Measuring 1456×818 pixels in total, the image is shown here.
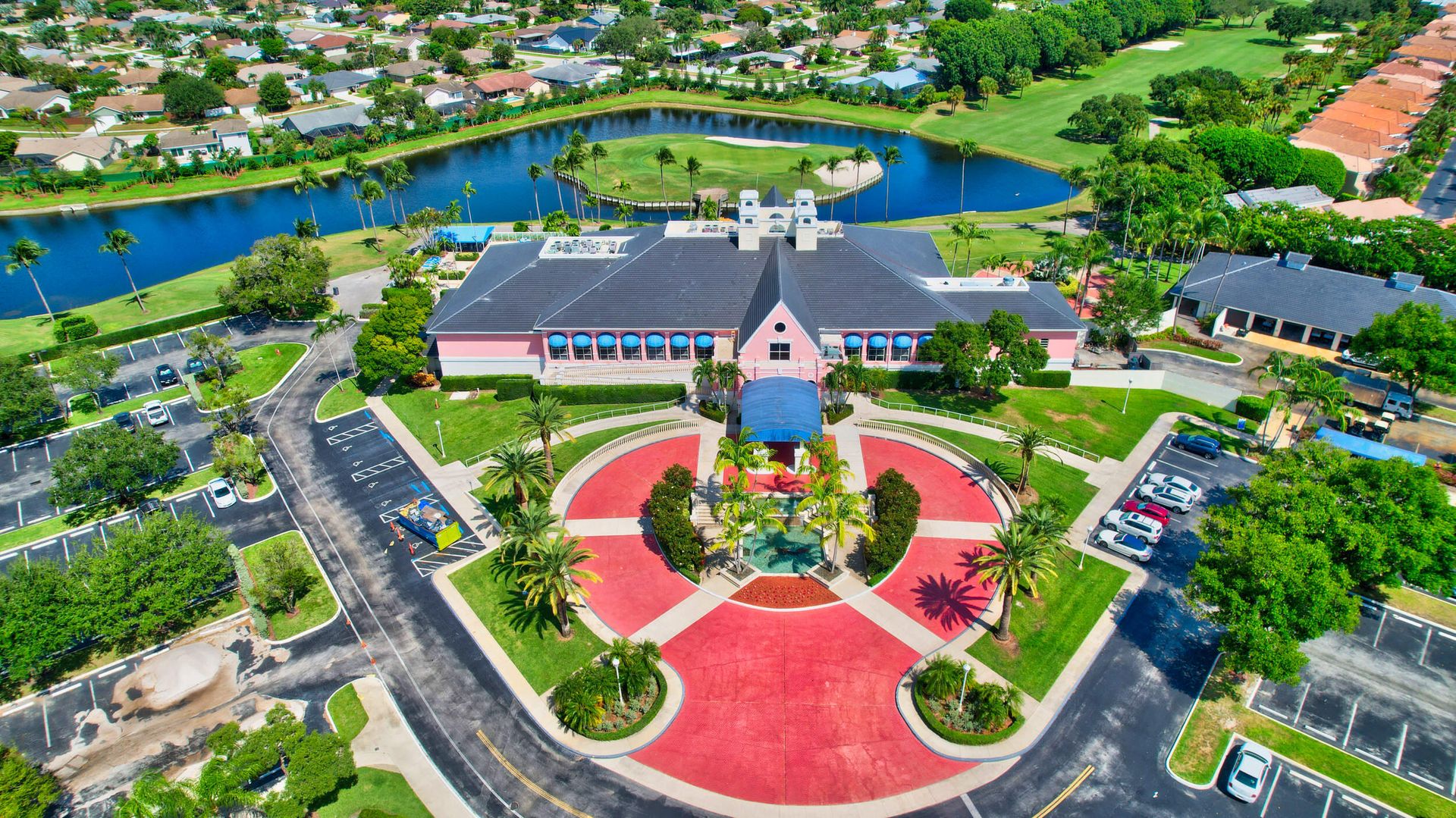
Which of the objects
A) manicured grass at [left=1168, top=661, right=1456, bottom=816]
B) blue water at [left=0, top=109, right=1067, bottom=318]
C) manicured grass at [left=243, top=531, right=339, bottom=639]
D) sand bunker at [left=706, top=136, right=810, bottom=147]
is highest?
sand bunker at [left=706, top=136, right=810, bottom=147]

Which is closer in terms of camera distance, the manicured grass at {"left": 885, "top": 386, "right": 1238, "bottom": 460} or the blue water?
the manicured grass at {"left": 885, "top": 386, "right": 1238, "bottom": 460}

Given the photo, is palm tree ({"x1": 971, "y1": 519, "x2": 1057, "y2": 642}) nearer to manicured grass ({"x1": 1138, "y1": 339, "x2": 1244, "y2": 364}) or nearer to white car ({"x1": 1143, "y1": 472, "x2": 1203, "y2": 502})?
white car ({"x1": 1143, "y1": 472, "x2": 1203, "y2": 502})

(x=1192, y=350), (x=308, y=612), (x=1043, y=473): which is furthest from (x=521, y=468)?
(x=1192, y=350)

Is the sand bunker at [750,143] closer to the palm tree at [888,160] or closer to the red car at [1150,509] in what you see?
the palm tree at [888,160]

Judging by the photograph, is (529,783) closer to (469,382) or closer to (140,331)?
(469,382)

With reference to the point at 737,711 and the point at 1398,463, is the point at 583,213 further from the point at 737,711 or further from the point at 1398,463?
the point at 1398,463

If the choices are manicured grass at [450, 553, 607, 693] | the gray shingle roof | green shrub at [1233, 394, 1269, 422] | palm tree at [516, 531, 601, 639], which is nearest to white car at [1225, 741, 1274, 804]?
manicured grass at [450, 553, 607, 693]
